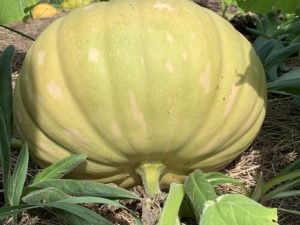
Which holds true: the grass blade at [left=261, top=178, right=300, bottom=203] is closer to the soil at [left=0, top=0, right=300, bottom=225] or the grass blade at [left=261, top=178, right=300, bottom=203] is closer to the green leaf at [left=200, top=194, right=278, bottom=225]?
the soil at [left=0, top=0, right=300, bottom=225]

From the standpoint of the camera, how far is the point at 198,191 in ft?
4.12

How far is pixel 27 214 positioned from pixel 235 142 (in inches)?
22.0

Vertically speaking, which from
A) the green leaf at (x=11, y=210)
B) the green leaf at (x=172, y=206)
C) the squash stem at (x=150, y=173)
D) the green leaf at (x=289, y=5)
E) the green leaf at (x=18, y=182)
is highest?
the green leaf at (x=289, y=5)

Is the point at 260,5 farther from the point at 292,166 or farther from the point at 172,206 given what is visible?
the point at 172,206

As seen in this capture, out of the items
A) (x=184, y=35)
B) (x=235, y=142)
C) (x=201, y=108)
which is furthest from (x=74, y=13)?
(x=235, y=142)

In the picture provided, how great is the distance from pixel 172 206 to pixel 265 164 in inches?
23.2

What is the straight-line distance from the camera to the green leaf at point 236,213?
1.08 meters

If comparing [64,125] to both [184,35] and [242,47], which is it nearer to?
[184,35]

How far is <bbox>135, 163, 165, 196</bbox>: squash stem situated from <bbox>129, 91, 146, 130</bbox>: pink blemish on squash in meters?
0.13

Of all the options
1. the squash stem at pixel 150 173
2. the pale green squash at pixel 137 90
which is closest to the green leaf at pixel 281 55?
the pale green squash at pixel 137 90

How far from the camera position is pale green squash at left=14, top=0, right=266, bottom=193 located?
1358 millimetres

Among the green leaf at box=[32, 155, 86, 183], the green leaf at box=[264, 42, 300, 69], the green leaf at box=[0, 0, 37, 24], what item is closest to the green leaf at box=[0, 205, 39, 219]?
the green leaf at box=[32, 155, 86, 183]

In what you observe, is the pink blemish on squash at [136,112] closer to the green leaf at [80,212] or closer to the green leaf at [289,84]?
the green leaf at [80,212]

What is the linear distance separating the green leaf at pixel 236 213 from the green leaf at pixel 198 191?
0.06 meters
